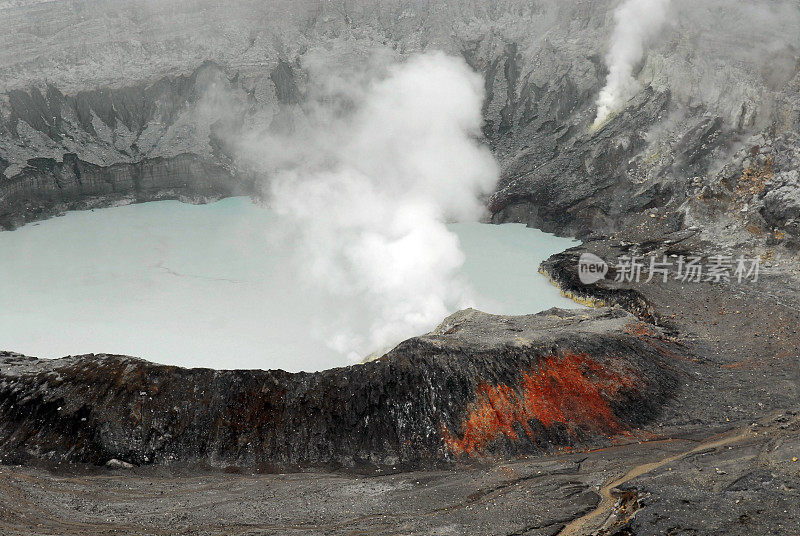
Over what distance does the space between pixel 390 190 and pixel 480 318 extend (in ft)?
61.1

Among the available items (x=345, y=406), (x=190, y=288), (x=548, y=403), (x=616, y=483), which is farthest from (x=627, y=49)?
(x=616, y=483)

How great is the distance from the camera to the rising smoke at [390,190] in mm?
29281

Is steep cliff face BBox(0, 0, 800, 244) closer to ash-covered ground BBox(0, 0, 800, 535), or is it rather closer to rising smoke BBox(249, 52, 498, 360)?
ash-covered ground BBox(0, 0, 800, 535)

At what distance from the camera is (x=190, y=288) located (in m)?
31.4

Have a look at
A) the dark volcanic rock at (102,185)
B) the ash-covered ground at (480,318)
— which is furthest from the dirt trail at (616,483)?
the dark volcanic rock at (102,185)

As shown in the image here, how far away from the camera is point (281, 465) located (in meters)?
18.2

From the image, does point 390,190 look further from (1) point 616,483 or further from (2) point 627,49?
(1) point 616,483

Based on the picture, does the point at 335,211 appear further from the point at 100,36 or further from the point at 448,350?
the point at 100,36

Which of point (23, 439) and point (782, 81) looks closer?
point (23, 439)

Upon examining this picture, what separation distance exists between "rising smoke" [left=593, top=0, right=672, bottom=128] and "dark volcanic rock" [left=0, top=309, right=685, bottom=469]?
25.1 metres

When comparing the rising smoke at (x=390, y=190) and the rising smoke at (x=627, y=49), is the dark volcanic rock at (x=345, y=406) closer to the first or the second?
the rising smoke at (x=390, y=190)

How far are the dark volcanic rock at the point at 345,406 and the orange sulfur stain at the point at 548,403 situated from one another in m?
0.03

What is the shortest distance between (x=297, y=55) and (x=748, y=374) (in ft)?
131

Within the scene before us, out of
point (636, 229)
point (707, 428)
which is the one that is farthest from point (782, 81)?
point (707, 428)
